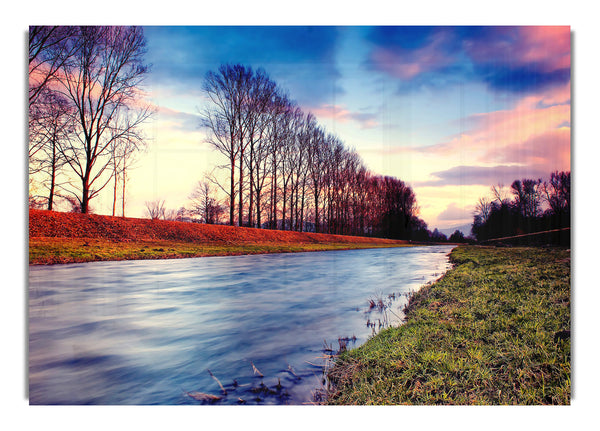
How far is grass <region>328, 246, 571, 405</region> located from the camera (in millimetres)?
2539

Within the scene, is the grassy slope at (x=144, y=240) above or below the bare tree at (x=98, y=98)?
below

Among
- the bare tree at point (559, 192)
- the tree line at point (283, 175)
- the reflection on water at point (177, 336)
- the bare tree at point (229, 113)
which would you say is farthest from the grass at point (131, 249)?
the bare tree at point (559, 192)

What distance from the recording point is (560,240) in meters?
3.80

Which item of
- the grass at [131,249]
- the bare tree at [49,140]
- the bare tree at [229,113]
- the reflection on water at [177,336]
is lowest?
the reflection on water at [177,336]

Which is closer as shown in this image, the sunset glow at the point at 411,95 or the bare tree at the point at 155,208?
the sunset glow at the point at 411,95

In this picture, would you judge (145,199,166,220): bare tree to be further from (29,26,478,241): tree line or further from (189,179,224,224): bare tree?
(189,179,224,224): bare tree

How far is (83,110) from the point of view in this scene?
179 inches

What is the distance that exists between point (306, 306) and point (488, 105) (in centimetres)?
376

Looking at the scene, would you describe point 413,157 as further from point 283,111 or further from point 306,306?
point 306,306

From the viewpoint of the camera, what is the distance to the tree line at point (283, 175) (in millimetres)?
4965

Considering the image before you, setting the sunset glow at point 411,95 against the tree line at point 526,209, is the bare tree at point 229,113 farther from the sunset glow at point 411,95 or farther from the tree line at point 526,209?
the tree line at point 526,209

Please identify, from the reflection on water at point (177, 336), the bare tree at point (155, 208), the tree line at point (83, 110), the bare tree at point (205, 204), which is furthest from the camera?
the bare tree at point (205, 204)
